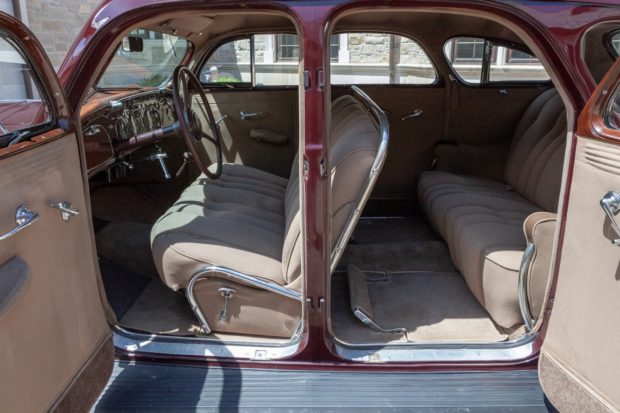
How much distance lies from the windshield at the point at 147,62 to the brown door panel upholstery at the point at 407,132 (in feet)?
3.50

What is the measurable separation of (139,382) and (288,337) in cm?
55

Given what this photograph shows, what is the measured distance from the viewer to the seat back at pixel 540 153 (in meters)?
2.69

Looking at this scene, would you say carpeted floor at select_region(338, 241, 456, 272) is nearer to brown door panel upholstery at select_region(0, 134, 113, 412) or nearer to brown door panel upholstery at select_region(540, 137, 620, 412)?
brown door panel upholstery at select_region(540, 137, 620, 412)

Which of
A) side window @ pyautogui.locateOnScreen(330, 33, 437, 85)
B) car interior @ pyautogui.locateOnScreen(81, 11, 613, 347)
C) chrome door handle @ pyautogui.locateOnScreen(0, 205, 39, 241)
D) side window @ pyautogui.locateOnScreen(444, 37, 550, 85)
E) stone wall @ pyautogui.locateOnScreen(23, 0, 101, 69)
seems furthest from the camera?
stone wall @ pyautogui.locateOnScreen(23, 0, 101, 69)

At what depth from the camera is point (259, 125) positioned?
3.58 m

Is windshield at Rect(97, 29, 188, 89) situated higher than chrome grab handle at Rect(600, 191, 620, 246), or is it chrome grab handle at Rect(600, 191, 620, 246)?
windshield at Rect(97, 29, 188, 89)

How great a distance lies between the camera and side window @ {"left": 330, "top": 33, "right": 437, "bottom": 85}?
350 centimetres

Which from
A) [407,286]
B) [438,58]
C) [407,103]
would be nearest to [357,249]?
[407,286]

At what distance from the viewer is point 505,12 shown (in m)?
1.59

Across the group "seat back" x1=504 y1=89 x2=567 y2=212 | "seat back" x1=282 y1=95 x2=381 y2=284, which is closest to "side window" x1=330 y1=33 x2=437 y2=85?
"seat back" x1=504 y1=89 x2=567 y2=212

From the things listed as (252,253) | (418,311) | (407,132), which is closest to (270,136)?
(407,132)

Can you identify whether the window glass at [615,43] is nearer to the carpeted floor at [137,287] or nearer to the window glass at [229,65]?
the window glass at [229,65]

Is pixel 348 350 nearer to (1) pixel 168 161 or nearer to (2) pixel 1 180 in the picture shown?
(2) pixel 1 180

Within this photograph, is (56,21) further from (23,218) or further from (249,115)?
(23,218)
